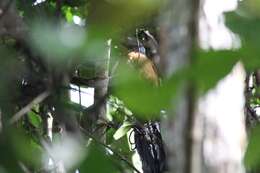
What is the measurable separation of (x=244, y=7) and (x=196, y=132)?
0.51 feet

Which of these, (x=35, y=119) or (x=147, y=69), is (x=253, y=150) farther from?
(x=35, y=119)

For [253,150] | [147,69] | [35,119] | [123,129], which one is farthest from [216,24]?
[123,129]

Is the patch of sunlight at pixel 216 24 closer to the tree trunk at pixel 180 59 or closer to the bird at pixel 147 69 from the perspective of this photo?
the tree trunk at pixel 180 59

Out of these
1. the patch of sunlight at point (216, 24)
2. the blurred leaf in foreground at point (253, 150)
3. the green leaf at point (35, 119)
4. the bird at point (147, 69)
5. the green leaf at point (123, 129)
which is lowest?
the green leaf at point (123, 129)

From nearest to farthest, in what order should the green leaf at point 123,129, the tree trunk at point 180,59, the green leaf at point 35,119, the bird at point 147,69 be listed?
the tree trunk at point 180,59
the bird at point 147,69
the green leaf at point 35,119
the green leaf at point 123,129

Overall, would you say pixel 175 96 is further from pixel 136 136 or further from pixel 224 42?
pixel 136 136

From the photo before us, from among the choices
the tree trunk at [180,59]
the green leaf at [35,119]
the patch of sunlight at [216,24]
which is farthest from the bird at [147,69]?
the tree trunk at [180,59]

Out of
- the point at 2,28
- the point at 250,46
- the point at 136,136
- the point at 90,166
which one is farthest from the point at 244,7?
the point at 136,136

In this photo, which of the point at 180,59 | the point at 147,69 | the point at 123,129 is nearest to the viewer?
the point at 180,59

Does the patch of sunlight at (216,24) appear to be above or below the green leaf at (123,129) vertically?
above

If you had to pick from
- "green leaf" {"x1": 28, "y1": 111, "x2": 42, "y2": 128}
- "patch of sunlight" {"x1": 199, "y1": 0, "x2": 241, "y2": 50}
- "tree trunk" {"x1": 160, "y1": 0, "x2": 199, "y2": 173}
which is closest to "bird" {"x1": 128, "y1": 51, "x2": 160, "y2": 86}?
"patch of sunlight" {"x1": 199, "y1": 0, "x2": 241, "y2": 50}

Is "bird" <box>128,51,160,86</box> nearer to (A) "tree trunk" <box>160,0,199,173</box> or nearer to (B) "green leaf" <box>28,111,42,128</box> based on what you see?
(B) "green leaf" <box>28,111,42,128</box>

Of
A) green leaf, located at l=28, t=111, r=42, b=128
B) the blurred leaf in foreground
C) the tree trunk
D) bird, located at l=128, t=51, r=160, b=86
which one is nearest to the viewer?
the tree trunk

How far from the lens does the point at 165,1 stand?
493mm
